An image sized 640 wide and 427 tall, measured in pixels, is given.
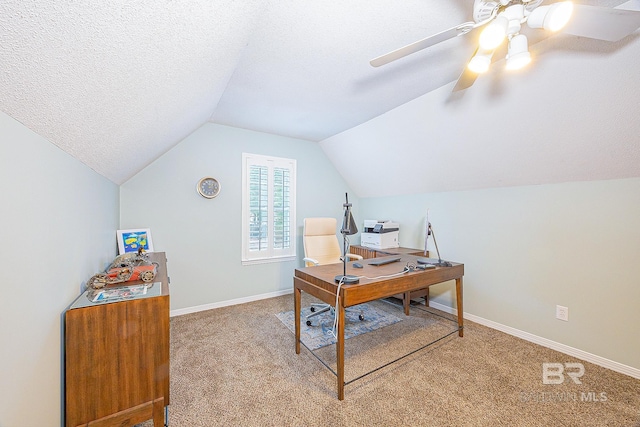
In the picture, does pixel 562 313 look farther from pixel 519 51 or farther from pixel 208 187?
pixel 208 187

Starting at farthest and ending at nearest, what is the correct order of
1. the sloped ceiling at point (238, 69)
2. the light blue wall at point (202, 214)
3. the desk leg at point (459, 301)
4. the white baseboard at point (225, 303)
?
the white baseboard at point (225, 303) → the light blue wall at point (202, 214) → the desk leg at point (459, 301) → the sloped ceiling at point (238, 69)

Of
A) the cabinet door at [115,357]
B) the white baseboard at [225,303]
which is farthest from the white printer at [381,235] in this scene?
the cabinet door at [115,357]

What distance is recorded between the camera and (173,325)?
2.84m

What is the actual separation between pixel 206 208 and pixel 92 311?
213 cm

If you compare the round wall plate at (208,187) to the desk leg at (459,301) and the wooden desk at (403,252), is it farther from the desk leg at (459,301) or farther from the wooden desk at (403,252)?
the desk leg at (459,301)

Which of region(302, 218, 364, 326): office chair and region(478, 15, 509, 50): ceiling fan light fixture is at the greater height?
region(478, 15, 509, 50): ceiling fan light fixture

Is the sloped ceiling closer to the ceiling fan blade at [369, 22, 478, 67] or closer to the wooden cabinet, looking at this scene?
the ceiling fan blade at [369, 22, 478, 67]

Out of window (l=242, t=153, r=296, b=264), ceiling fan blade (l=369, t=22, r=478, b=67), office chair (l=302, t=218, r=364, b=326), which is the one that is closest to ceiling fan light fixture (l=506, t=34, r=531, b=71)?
ceiling fan blade (l=369, t=22, r=478, b=67)

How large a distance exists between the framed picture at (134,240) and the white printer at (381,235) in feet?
9.17

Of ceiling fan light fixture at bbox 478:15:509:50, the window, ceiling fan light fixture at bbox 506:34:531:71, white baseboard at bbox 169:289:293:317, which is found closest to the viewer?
ceiling fan light fixture at bbox 478:15:509:50

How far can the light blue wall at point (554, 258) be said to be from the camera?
6.69ft

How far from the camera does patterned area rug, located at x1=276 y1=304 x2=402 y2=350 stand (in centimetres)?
254

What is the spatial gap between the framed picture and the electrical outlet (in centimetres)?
415

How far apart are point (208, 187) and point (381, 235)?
7.93 feet
